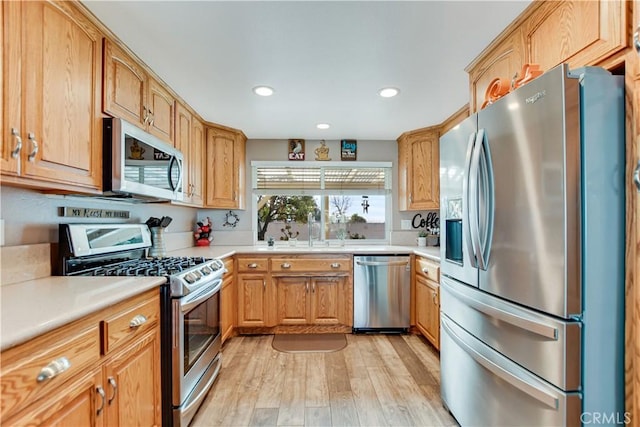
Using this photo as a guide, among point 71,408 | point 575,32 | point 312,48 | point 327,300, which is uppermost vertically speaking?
point 312,48

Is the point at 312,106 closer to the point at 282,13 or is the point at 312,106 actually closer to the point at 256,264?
the point at 282,13

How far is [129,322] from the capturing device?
1305 mm

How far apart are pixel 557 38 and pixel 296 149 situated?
9.29ft

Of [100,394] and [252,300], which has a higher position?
[100,394]

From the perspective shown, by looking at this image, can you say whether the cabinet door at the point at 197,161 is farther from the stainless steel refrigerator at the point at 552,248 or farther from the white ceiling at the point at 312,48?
the stainless steel refrigerator at the point at 552,248

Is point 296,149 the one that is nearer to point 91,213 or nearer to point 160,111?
point 160,111

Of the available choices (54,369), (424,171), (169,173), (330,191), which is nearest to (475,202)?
(54,369)

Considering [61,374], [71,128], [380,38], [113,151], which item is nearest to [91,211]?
[113,151]

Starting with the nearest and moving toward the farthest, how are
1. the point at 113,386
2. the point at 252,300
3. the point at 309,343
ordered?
the point at 113,386
the point at 309,343
the point at 252,300

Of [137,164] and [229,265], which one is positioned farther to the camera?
[229,265]

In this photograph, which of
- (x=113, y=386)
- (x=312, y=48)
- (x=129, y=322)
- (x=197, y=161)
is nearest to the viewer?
(x=113, y=386)

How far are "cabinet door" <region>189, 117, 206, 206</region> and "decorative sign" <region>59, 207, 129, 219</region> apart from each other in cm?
73

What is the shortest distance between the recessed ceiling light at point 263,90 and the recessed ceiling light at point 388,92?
0.85 meters

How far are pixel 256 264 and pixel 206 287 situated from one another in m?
1.18
